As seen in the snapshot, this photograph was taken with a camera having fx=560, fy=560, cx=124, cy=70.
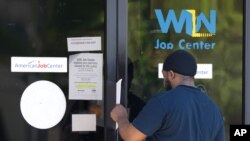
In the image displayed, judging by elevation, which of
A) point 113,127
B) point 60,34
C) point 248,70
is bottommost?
point 113,127

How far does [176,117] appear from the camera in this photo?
344 centimetres

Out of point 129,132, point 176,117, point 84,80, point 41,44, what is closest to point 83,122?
point 84,80

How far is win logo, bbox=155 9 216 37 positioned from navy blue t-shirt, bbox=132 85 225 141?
1.01m

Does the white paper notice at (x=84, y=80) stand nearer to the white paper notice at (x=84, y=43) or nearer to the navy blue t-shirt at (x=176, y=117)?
the white paper notice at (x=84, y=43)

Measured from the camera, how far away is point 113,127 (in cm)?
433

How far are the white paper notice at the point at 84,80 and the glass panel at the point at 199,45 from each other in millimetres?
283

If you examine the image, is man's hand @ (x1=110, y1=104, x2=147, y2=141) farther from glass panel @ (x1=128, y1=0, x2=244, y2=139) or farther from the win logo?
the win logo

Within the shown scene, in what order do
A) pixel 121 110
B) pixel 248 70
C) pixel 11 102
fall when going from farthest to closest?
pixel 248 70 < pixel 11 102 < pixel 121 110

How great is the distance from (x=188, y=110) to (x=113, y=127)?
1.00 m

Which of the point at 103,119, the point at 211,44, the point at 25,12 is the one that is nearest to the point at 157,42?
the point at 211,44

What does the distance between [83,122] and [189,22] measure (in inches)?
46.1

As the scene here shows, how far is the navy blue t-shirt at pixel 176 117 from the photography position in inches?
135

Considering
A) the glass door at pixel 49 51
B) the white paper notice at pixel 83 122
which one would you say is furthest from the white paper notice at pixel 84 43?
the white paper notice at pixel 83 122

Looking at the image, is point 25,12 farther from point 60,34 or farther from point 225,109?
point 225,109
